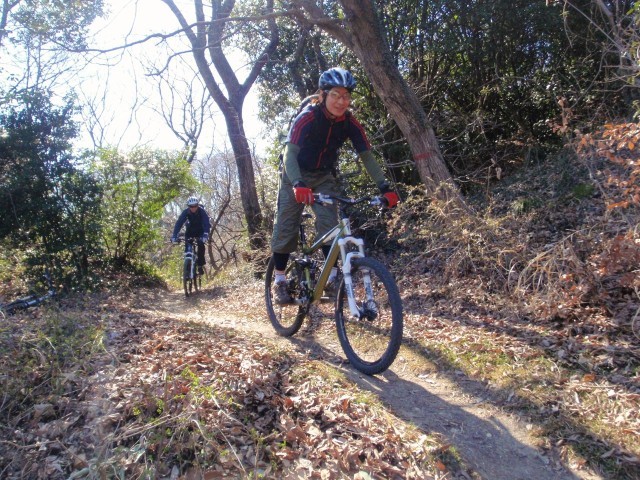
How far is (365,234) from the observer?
28.8 feet

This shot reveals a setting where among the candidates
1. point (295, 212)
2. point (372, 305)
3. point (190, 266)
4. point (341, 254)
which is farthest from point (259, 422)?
point (190, 266)

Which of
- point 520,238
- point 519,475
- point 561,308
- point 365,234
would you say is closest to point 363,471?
point 519,475

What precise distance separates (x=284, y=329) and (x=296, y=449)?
2.90 meters

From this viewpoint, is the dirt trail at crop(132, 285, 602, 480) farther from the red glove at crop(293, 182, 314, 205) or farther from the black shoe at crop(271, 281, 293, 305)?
the red glove at crop(293, 182, 314, 205)

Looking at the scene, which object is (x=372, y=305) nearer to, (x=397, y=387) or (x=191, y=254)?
(x=397, y=387)

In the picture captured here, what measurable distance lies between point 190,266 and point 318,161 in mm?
6561

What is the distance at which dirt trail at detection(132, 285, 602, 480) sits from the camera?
8.86 ft

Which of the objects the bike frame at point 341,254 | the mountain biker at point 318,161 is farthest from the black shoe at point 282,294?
the bike frame at point 341,254

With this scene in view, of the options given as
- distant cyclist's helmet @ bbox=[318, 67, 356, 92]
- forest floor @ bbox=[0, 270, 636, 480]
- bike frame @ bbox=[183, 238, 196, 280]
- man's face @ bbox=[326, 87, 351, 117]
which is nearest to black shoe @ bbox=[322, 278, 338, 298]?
forest floor @ bbox=[0, 270, 636, 480]

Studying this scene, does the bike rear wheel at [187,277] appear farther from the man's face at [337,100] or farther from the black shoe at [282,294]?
the man's face at [337,100]

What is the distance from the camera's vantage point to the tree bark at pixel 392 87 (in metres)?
6.31

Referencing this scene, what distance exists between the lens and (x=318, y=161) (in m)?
4.80

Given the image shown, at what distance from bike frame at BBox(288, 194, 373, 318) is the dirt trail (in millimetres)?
565

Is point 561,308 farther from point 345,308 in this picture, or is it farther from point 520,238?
point 345,308
